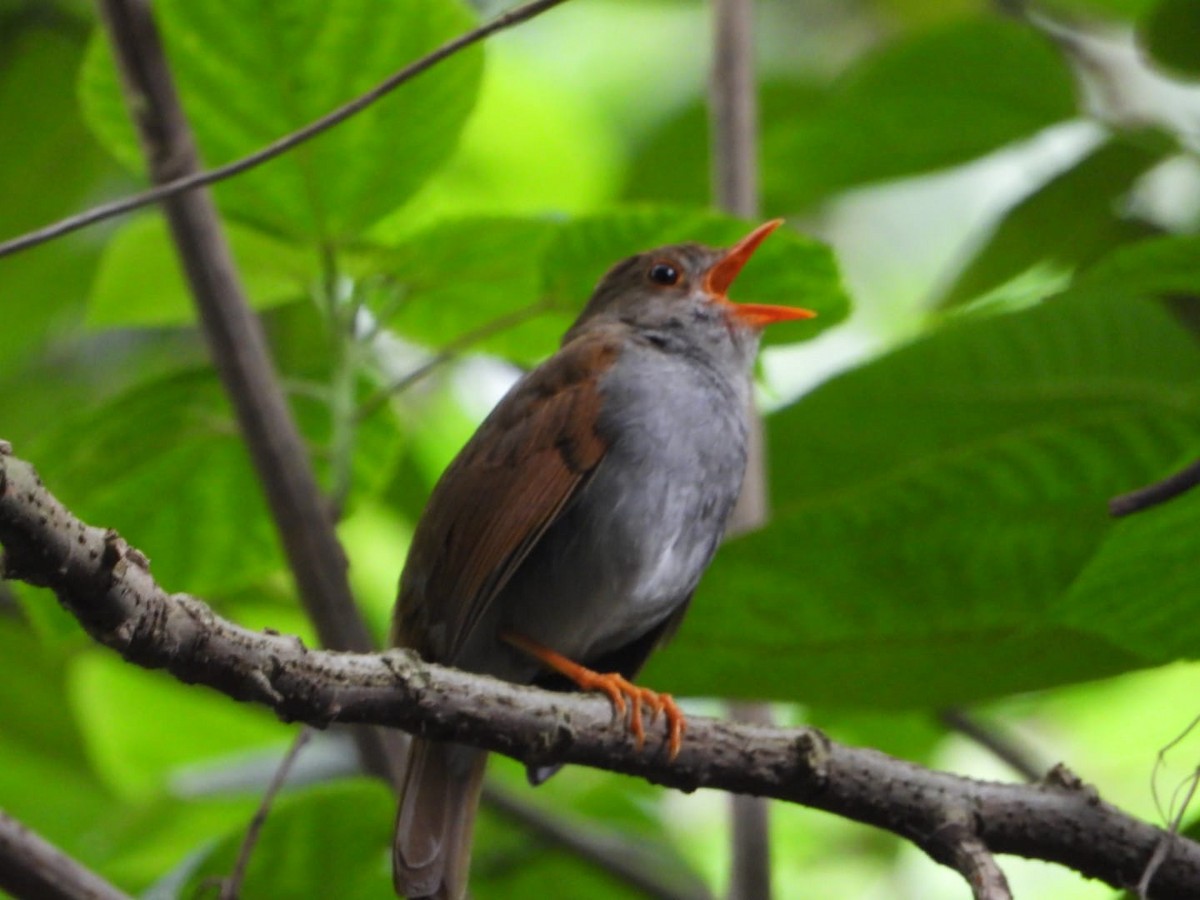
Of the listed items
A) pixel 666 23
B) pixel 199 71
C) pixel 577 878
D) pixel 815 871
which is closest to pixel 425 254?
pixel 199 71

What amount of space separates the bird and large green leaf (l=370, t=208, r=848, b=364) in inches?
4.4

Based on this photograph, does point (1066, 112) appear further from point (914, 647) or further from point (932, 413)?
point (914, 647)

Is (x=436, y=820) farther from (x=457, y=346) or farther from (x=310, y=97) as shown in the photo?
(x=310, y=97)

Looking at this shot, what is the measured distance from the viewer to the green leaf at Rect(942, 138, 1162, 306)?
3.80 metres

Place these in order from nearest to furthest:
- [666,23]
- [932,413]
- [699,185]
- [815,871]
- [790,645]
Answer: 1. [790,645]
2. [932,413]
3. [699,185]
4. [815,871]
5. [666,23]

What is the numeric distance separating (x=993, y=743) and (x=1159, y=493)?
6.23 ft

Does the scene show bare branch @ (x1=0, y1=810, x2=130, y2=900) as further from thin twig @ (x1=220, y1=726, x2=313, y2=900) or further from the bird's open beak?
the bird's open beak

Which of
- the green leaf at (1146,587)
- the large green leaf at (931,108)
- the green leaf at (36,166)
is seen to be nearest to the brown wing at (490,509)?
the large green leaf at (931,108)

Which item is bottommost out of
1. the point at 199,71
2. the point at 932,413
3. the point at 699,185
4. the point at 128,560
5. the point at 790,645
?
the point at 128,560

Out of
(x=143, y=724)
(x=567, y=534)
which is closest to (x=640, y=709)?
(x=567, y=534)

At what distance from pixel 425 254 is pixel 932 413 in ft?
3.43

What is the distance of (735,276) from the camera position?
3727 mm

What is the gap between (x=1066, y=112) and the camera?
3.90 metres

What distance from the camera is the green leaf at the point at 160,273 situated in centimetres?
348
